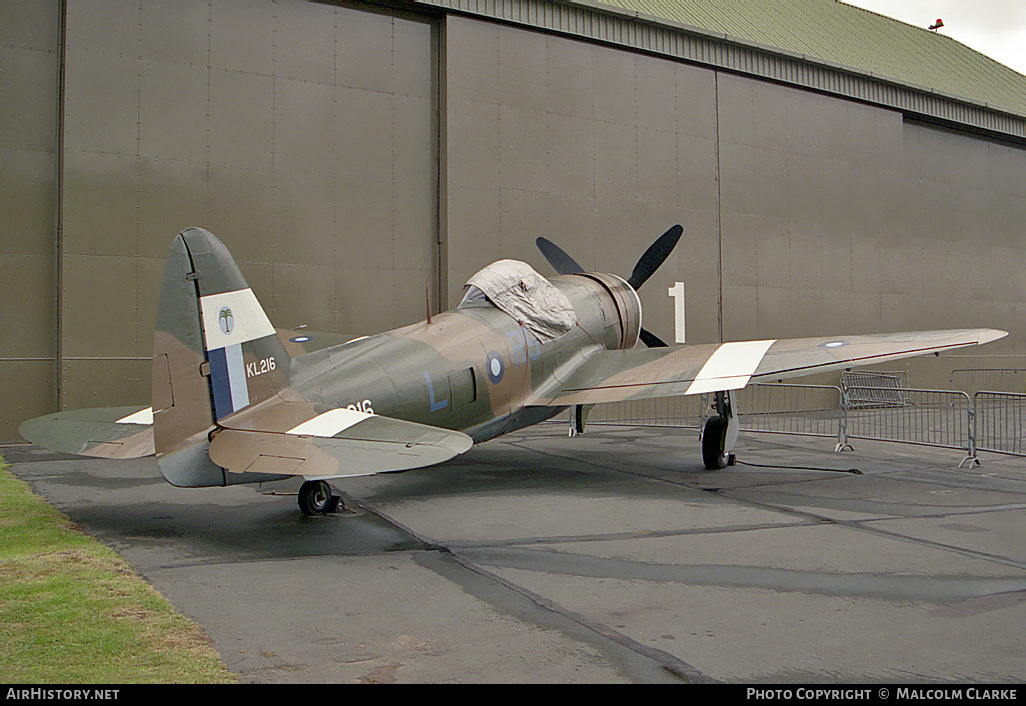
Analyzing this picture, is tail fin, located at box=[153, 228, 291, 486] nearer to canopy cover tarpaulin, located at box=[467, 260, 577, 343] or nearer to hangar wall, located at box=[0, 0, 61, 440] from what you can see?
canopy cover tarpaulin, located at box=[467, 260, 577, 343]

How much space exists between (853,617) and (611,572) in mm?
1640

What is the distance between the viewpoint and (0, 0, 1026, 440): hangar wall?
540 inches

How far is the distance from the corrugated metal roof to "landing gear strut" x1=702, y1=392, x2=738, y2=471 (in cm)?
1193

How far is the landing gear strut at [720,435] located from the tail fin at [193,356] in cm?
664

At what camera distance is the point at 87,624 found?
4188mm

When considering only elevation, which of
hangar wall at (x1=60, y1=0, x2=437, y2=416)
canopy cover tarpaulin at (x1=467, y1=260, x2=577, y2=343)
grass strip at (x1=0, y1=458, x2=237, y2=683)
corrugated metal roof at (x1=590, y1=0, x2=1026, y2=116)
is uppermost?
corrugated metal roof at (x1=590, y1=0, x2=1026, y2=116)

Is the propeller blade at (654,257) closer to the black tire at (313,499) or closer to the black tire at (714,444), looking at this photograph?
the black tire at (714,444)

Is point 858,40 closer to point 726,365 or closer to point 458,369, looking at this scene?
point 726,365

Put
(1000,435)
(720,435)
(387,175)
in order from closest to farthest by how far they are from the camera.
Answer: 1. (720,435)
2. (1000,435)
3. (387,175)

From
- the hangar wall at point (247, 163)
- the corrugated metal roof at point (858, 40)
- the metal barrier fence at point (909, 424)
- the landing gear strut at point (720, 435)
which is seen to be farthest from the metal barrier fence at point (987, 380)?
the hangar wall at point (247, 163)

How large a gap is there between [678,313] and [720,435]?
9.18 metres

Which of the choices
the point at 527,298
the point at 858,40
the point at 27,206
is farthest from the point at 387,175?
the point at 858,40

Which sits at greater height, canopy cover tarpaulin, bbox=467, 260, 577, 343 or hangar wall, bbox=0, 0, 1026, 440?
hangar wall, bbox=0, 0, 1026, 440

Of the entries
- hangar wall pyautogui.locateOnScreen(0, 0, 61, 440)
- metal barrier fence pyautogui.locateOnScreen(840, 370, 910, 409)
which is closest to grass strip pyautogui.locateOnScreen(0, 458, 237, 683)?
hangar wall pyautogui.locateOnScreen(0, 0, 61, 440)
